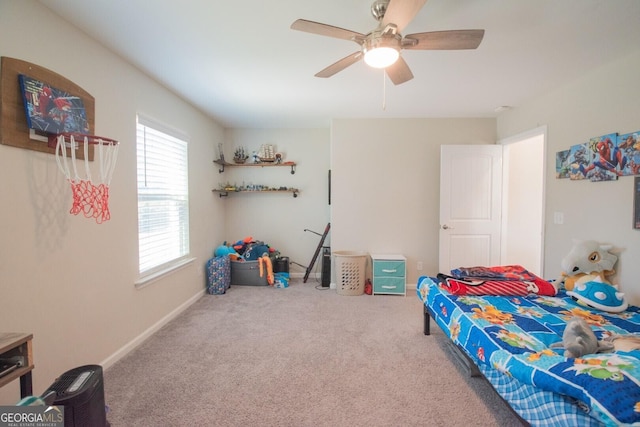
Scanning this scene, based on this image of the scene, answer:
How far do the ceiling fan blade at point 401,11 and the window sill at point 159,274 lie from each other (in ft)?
9.02

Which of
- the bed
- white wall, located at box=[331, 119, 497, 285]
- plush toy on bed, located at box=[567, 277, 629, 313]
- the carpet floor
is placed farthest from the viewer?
white wall, located at box=[331, 119, 497, 285]

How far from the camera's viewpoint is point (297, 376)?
82.5 inches

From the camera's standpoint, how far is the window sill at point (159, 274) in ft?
8.52

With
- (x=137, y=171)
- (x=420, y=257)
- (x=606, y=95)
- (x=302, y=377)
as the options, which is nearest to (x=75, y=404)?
(x=302, y=377)

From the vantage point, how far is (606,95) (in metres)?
2.43

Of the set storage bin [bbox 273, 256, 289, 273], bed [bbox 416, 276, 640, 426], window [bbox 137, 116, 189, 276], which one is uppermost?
window [bbox 137, 116, 189, 276]

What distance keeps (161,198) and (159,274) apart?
775 millimetres

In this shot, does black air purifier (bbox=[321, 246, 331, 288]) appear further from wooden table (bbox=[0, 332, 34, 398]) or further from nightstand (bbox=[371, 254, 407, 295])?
wooden table (bbox=[0, 332, 34, 398])

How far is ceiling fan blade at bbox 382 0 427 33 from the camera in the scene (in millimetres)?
1330

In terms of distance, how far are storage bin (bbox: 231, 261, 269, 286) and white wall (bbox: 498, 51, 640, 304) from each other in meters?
3.52

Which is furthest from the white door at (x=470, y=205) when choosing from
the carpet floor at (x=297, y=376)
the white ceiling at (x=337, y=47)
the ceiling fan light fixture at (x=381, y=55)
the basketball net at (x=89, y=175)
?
the basketball net at (x=89, y=175)

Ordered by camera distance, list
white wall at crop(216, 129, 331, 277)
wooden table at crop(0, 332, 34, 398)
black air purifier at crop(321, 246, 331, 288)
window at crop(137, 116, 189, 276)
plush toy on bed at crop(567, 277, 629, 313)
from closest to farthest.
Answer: wooden table at crop(0, 332, 34, 398) → plush toy on bed at crop(567, 277, 629, 313) → window at crop(137, 116, 189, 276) → black air purifier at crop(321, 246, 331, 288) → white wall at crop(216, 129, 331, 277)

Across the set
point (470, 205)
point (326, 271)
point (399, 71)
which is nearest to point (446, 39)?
point (399, 71)

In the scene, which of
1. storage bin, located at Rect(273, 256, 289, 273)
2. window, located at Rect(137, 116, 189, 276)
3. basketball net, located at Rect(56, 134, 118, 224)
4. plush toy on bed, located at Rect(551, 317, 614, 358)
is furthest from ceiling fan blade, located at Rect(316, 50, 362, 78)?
storage bin, located at Rect(273, 256, 289, 273)
